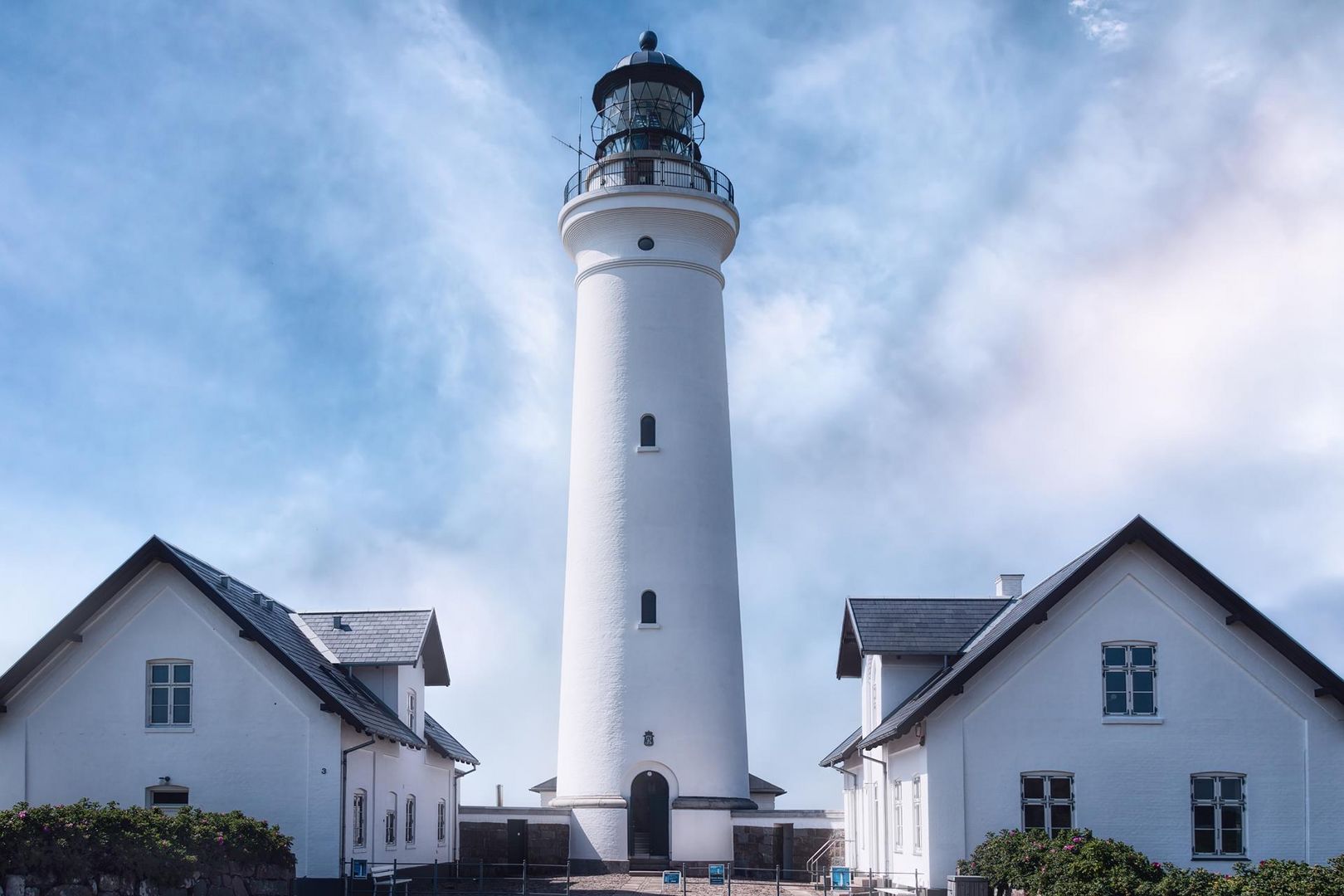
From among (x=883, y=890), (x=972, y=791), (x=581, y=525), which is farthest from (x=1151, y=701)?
(x=581, y=525)

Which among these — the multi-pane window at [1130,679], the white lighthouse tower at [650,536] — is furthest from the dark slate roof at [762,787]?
the multi-pane window at [1130,679]

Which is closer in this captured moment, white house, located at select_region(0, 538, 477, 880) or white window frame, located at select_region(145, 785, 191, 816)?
white house, located at select_region(0, 538, 477, 880)

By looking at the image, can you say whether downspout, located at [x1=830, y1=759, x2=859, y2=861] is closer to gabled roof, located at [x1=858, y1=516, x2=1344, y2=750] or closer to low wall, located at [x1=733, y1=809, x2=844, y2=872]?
low wall, located at [x1=733, y1=809, x2=844, y2=872]

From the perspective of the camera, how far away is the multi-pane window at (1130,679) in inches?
987

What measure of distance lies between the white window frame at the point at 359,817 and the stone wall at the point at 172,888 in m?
2.21

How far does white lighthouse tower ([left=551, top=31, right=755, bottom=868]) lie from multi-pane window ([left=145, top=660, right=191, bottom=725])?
35.1 feet

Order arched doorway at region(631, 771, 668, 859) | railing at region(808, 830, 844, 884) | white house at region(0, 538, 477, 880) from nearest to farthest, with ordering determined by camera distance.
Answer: white house at region(0, 538, 477, 880) → railing at region(808, 830, 844, 884) → arched doorway at region(631, 771, 668, 859)

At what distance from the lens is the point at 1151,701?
25094 millimetres

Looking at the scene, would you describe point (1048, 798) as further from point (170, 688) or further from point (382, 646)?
point (170, 688)

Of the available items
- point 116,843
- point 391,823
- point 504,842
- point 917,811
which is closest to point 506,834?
point 504,842

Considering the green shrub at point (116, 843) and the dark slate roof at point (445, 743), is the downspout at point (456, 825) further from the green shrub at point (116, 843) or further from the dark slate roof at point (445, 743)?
the green shrub at point (116, 843)

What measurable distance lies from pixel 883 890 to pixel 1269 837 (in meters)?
6.59

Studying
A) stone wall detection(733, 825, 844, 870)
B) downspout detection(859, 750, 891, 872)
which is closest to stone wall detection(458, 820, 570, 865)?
stone wall detection(733, 825, 844, 870)

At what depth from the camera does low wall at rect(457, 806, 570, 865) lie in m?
33.8
